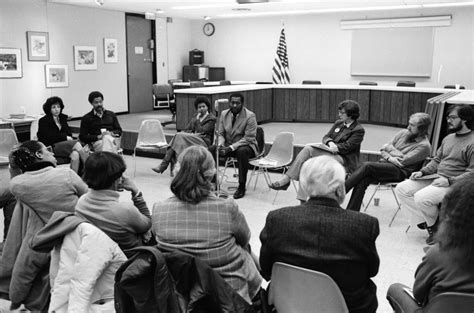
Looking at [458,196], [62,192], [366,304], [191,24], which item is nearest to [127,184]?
[62,192]

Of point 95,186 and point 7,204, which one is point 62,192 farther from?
point 7,204

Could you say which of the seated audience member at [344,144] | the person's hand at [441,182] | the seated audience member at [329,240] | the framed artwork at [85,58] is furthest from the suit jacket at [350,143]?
the framed artwork at [85,58]

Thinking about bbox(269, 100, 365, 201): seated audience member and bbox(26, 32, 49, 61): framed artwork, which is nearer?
bbox(269, 100, 365, 201): seated audience member

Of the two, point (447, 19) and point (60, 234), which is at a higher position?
point (447, 19)

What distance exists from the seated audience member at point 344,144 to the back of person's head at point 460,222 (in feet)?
11.2

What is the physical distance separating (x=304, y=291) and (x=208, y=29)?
13354mm

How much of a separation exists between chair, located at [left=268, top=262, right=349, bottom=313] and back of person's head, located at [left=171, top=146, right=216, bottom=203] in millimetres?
528

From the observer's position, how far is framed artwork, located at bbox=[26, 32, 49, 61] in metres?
10.2

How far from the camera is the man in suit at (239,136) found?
20.4ft

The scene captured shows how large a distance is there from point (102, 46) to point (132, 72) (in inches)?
47.4

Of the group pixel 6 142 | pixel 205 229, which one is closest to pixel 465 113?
pixel 205 229

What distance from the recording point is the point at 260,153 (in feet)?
21.4

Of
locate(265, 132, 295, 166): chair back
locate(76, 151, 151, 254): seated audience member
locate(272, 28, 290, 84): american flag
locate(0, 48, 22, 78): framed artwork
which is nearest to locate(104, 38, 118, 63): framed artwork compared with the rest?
locate(0, 48, 22, 78): framed artwork

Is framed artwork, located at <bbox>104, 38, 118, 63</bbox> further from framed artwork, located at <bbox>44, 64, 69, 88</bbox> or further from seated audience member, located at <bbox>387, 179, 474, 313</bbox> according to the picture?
seated audience member, located at <bbox>387, 179, 474, 313</bbox>
